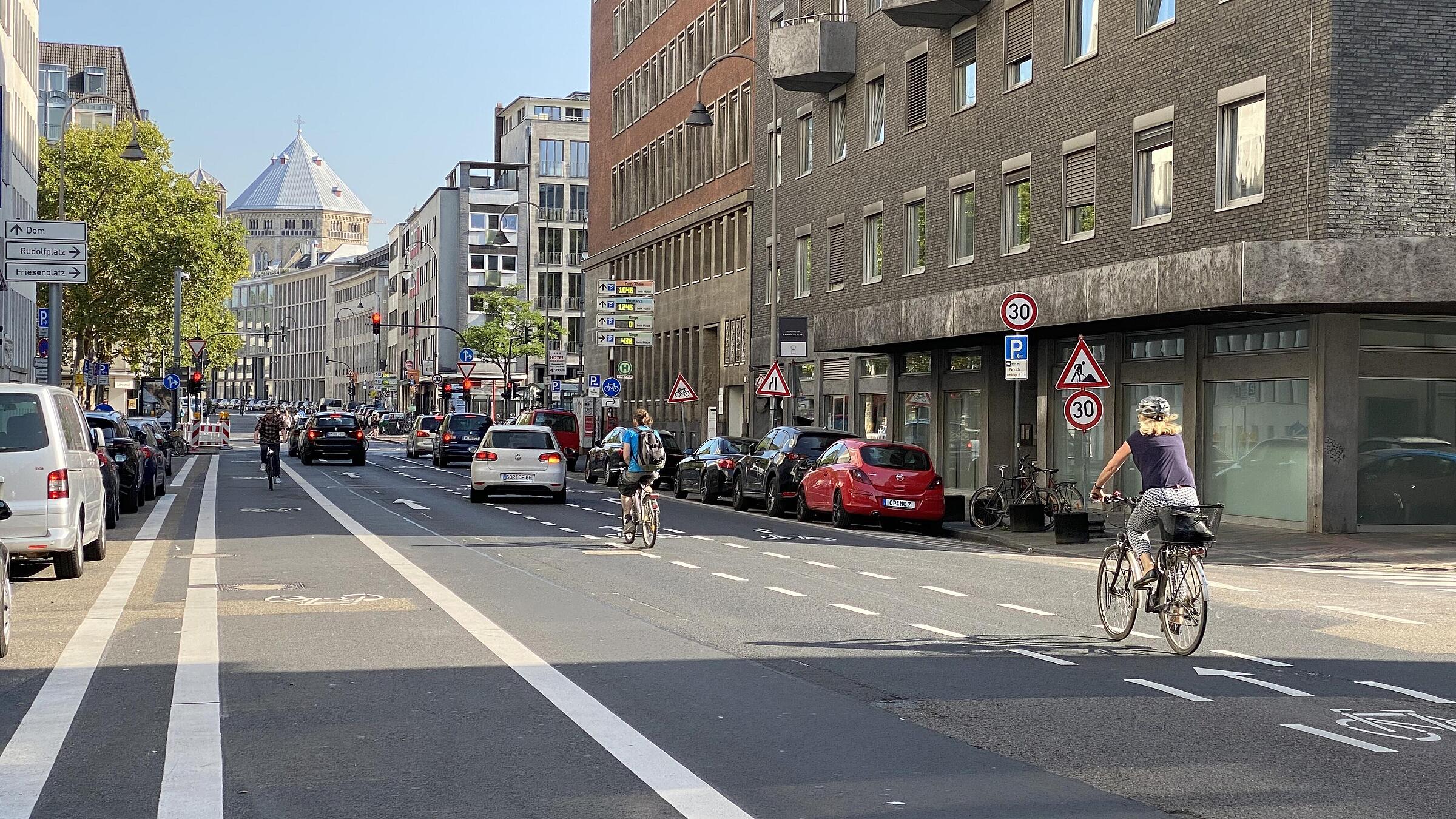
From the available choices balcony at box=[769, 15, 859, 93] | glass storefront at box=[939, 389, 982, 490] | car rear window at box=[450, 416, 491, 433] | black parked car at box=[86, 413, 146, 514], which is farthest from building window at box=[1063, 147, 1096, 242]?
car rear window at box=[450, 416, 491, 433]

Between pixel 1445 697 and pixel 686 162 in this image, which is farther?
pixel 686 162

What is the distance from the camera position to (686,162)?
64188 millimetres

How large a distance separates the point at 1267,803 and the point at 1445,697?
148 inches

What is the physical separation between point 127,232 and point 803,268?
1520 inches

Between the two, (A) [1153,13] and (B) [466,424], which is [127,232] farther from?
(A) [1153,13]

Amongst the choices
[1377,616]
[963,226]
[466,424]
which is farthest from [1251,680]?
[466,424]

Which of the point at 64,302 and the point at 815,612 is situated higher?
the point at 64,302

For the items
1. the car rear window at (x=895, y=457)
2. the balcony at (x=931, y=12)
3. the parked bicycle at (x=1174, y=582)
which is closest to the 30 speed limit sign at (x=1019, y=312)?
the car rear window at (x=895, y=457)

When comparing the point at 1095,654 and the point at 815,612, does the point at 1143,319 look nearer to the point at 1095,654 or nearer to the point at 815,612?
the point at 815,612

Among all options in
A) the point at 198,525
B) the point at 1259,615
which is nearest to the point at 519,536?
the point at 198,525

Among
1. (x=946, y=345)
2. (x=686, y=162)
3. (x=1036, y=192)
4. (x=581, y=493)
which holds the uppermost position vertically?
(x=686, y=162)

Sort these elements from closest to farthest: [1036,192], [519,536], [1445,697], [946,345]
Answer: [1445,697], [519,536], [1036,192], [946,345]

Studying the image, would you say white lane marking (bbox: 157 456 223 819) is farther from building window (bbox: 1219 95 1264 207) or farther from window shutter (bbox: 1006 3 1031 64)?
window shutter (bbox: 1006 3 1031 64)

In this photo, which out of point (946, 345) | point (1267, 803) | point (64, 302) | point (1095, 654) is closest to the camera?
point (1267, 803)
